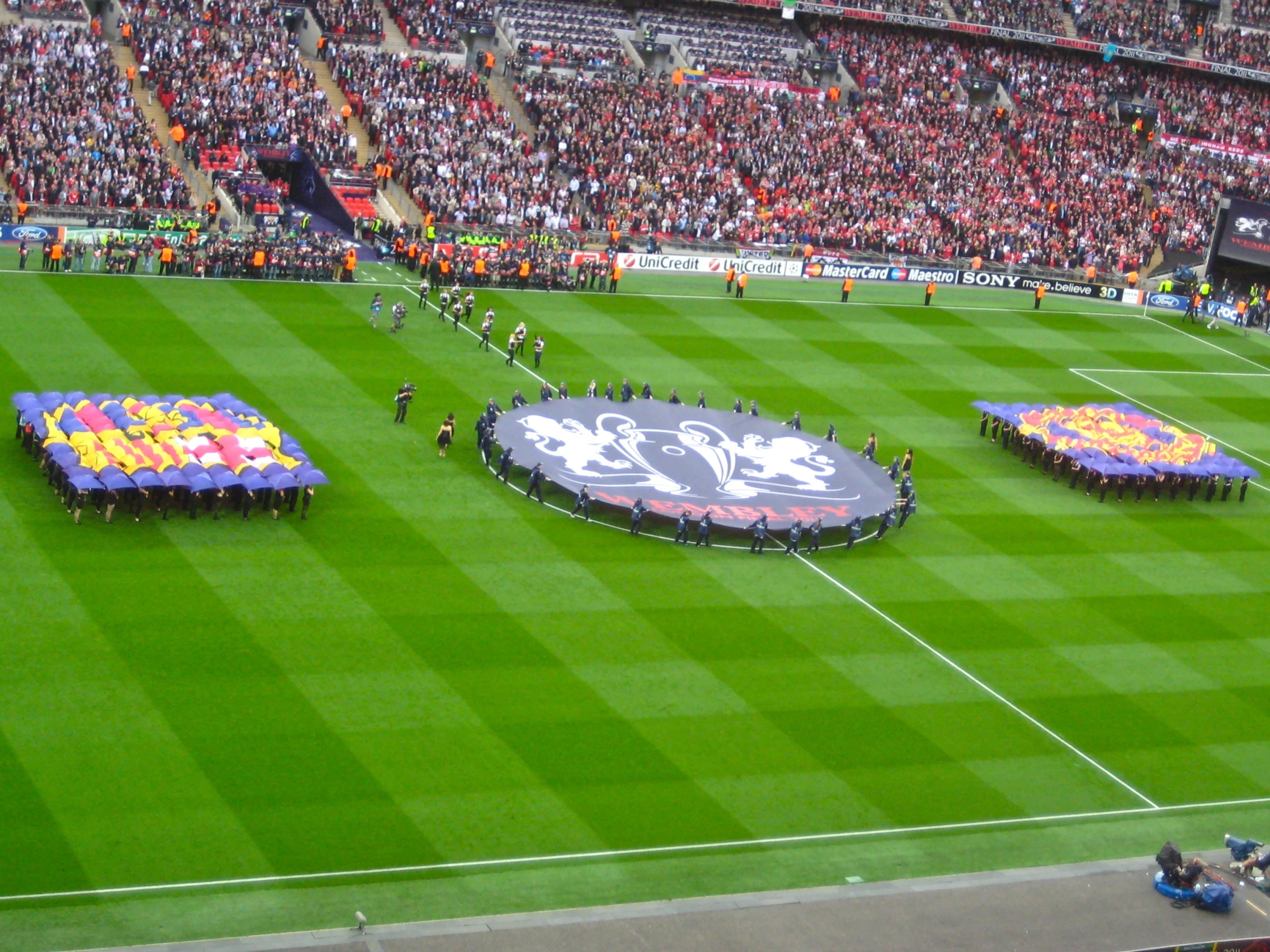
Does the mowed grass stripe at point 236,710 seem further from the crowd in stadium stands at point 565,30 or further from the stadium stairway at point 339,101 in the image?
the crowd in stadium stands at point 565,30

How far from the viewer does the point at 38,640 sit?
3409cm

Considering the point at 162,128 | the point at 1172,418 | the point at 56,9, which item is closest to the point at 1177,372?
the point at 1172,418

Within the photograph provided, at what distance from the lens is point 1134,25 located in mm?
99438

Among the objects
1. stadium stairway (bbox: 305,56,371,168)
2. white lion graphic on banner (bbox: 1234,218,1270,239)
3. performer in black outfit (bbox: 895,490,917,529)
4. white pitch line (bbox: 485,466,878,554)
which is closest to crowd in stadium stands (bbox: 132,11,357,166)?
stadium stairway (bbox: 305,56,371,168)

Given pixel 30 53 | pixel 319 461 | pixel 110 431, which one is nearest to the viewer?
pixel 110 431

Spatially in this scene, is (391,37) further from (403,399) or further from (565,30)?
(403,399)

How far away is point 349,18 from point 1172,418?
42.8m

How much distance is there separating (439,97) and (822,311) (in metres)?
21.3

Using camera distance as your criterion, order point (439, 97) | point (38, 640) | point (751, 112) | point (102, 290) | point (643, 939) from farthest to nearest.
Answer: point (751, 112)
point (439, 97)
point (102, 290)
point (38, 640)
point (643, 939)

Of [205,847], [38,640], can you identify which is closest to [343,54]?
[38,640]

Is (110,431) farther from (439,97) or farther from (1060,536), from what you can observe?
(439,97)

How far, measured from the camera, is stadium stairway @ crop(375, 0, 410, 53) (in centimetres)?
8238

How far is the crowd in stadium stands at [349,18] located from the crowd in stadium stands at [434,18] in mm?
1862

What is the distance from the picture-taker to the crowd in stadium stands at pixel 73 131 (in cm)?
6475
